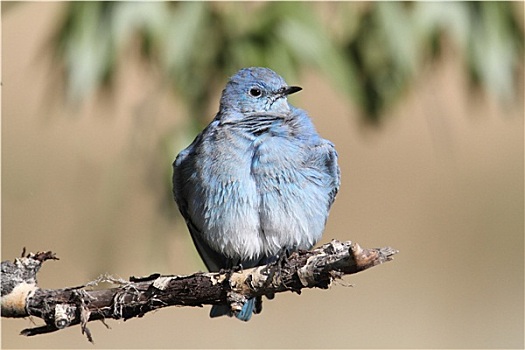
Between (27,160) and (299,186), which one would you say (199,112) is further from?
(27,160)

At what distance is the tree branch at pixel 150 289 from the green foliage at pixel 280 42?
142 cm

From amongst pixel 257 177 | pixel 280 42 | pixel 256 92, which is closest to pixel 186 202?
pixel 257 177

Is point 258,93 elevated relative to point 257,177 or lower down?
elevated

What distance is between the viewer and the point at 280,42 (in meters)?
5.50

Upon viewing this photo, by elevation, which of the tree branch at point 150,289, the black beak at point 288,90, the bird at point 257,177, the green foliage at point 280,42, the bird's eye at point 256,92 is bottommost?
the tree branch at point 150,289

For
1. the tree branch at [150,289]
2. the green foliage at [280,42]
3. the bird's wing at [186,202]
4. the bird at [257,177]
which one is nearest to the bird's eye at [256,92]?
the bird at [257,177]

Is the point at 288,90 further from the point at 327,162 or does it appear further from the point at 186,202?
the point at 186,202

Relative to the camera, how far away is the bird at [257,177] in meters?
5.04

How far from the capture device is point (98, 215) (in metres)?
5.83

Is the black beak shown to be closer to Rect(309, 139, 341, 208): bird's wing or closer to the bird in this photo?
the bird

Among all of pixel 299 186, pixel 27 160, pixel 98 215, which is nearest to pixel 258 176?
pixel 299 186

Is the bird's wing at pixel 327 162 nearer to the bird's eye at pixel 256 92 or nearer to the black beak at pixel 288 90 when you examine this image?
the black beak at pixel 288 90

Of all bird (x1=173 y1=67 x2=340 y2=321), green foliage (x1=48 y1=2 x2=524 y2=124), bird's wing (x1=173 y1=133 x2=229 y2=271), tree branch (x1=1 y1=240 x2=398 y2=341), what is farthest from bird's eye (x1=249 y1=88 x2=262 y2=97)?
tree branch (x1=1 y1=240 x2=398 y2=341)

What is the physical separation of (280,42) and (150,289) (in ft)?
5.45
